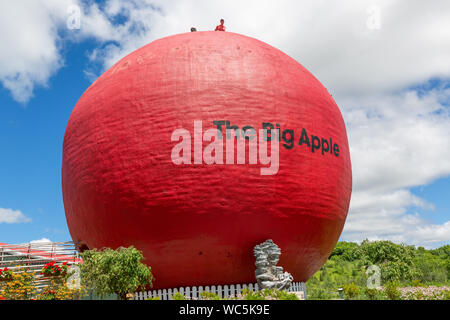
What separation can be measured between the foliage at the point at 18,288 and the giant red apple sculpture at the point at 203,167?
2168 mm

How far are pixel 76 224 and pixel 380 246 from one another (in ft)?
58.8

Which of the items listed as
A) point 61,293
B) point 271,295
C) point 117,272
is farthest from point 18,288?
point 271,295

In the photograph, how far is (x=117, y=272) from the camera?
10953 mm

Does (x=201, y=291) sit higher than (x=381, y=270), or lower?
lower

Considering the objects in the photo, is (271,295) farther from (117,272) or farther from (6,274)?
(6,274)

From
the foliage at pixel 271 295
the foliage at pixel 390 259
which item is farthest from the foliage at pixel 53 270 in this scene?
the foliage at pixel 390 259

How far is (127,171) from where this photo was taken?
40.0 feet

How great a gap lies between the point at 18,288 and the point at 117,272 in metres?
4.39

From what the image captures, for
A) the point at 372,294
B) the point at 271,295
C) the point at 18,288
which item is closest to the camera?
the point at 271,295

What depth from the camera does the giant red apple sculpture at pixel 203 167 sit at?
11.8m

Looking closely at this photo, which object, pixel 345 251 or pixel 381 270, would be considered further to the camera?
pixel 345 251

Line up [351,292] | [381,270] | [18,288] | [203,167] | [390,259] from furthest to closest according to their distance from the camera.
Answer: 1. [390,259]
2. [381,270]
3. [351,292]
4. [18,288]
5. [203,167]
